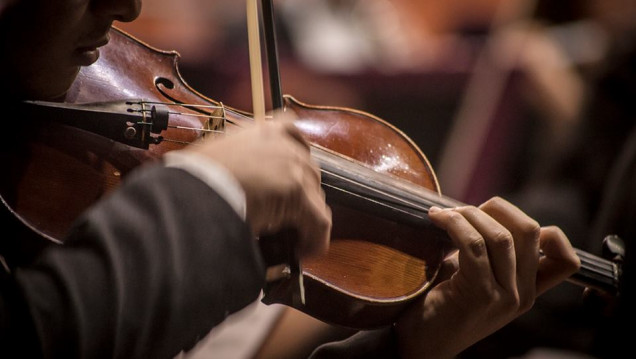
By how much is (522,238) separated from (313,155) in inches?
12.1

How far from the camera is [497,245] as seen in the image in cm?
83

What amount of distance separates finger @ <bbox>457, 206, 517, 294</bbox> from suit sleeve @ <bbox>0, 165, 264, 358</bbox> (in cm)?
Result: 41

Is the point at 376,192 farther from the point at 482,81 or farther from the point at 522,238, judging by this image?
the point at 482,81

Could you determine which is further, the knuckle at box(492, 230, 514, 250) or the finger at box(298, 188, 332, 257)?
the knuckle at box(492, 230, 514, 250)

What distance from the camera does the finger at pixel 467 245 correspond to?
0.82 meters

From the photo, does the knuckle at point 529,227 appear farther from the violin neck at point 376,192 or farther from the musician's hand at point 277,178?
the musician's hand at point 277,178

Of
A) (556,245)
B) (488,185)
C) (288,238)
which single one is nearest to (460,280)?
(556,245)

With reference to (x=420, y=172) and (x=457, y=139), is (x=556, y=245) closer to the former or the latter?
(x=420, y=172)

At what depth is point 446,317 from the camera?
2.82 feet

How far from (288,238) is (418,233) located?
30cm

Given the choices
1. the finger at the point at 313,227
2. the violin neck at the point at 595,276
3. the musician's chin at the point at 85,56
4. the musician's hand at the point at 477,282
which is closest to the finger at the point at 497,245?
the musician's hand at the point at 477,282

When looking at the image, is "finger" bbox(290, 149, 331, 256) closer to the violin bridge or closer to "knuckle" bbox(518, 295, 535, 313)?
the violin bridge

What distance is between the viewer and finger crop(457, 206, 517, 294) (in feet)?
2.72

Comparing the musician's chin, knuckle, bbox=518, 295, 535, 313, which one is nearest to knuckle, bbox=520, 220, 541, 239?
knuckle, bbox=518, 295, 535, 313
